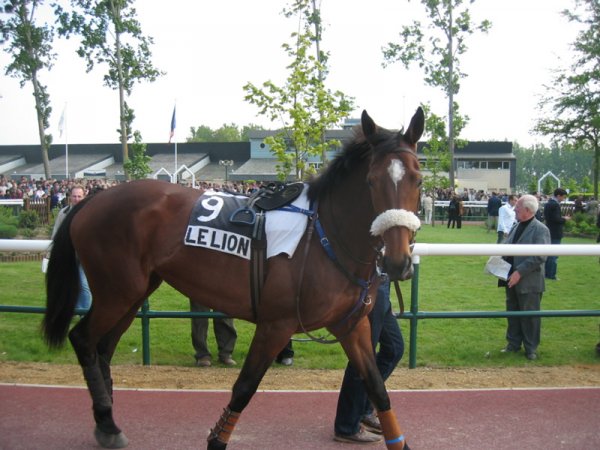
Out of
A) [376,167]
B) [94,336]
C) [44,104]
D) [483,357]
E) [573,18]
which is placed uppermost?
A: [573,18]

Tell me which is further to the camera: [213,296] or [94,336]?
[94,336]

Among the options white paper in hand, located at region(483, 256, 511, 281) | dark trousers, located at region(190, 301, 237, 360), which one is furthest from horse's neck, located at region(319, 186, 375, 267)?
white paper in hand, located at region(483, 256, 511, 281)

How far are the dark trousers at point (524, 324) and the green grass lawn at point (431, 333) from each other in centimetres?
19

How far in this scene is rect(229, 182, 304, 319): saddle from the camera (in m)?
3.52

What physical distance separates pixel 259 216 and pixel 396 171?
1.01m

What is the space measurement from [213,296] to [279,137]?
11.5 meters

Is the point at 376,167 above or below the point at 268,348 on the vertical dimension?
above

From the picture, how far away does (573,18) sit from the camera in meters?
26.1

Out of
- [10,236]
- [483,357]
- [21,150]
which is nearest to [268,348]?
[483,357]

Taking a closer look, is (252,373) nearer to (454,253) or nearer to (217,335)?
(217,335)

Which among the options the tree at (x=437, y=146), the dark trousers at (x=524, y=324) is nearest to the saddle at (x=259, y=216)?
the dark trousers at (x=524, y=324)

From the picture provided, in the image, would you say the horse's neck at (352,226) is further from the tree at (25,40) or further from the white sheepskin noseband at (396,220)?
the tree at (25,40)

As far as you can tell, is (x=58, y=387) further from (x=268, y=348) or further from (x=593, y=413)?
(x=593, y=413)

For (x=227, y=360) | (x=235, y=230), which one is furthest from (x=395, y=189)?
(x=227, y=360)
